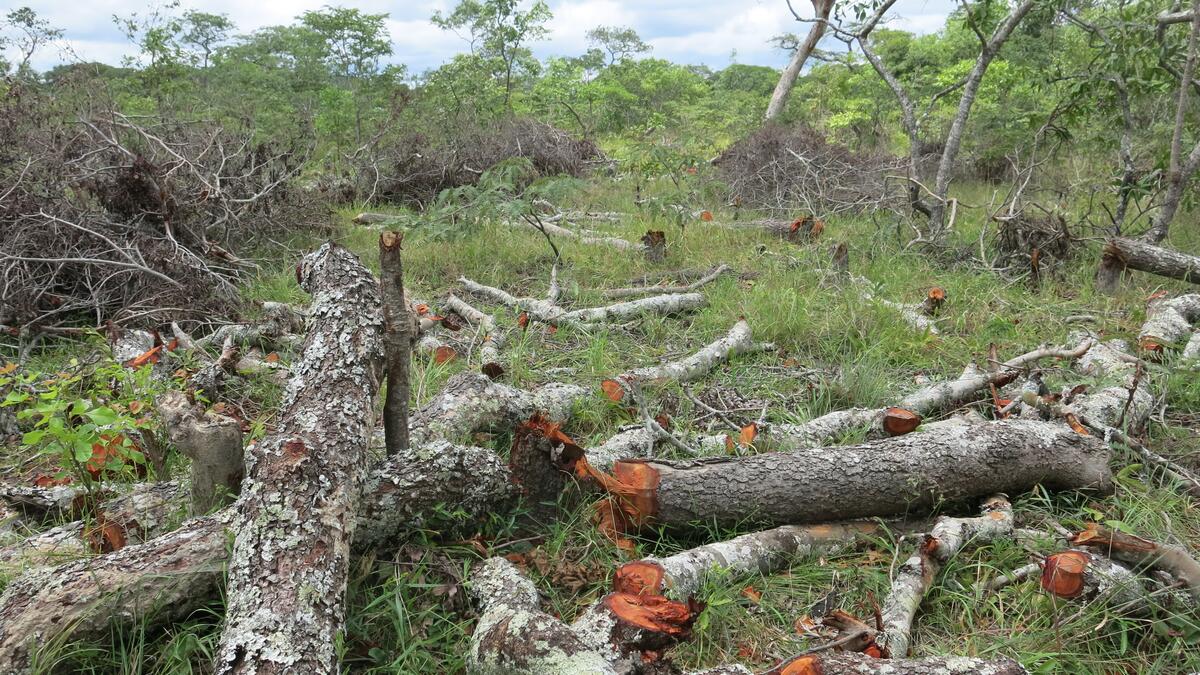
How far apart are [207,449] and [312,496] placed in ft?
2.05

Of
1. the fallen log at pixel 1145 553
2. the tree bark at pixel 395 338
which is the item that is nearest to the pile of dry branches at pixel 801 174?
the fallen log at pixel 1145 553

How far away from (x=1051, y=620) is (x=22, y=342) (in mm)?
5282

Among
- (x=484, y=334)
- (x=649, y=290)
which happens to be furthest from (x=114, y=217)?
(x=649, y=290)

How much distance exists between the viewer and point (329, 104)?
39.5 ft

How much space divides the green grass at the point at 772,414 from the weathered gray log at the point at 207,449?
44 cm

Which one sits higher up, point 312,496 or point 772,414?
point 312,496

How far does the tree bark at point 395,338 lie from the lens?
234cm

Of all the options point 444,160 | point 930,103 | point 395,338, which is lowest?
point 395,338

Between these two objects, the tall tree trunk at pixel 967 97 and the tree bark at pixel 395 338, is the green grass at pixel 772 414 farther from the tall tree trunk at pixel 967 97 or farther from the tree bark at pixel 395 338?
the tree bark at pixel 395 338

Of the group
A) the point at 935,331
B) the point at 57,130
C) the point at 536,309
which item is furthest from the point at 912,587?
the point at 57,130

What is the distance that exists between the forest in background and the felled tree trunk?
0.4 inches

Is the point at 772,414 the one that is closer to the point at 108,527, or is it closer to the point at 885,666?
the point at 885,666

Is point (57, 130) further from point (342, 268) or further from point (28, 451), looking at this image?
point (342, 268)

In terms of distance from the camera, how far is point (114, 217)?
5336 millimetres
